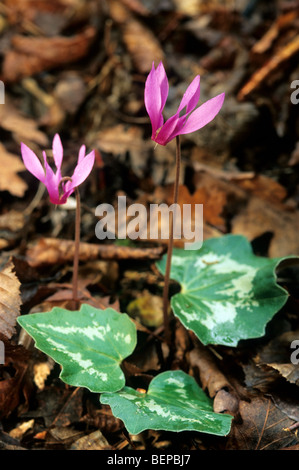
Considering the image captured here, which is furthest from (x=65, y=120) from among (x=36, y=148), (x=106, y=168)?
(x=106, y=168)

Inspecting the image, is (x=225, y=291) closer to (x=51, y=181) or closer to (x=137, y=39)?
(x=51, y=181)

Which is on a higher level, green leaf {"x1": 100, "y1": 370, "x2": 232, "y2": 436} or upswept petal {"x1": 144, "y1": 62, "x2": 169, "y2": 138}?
upswept petal {"x1": 144, "y1": 62, "x2": 169, "y2": 138}

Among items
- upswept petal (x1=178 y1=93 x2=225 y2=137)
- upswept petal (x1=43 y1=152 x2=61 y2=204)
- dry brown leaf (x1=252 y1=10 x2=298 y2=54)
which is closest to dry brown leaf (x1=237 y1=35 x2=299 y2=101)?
dry brown leaf (x1=252 y1=10 x2=298 y2=54)

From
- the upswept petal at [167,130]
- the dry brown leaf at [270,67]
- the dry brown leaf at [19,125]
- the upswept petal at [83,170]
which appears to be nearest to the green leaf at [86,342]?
the upswept petal at [83,170]

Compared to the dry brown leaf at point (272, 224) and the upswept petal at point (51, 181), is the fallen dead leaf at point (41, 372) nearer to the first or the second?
the upswept petal at point (51, 181)

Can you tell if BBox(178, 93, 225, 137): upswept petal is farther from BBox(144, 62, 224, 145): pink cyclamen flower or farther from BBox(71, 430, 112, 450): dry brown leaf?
BBox(71, 430, 112, 450): dry brown leaf
